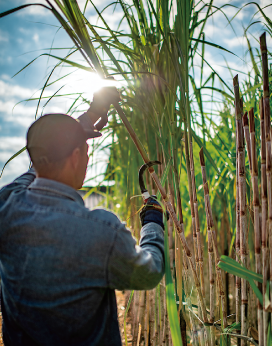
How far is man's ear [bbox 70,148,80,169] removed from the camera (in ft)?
2.12

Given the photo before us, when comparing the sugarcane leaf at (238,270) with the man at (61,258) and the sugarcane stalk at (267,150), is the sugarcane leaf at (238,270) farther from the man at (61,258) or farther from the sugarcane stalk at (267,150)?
the man at (61,258)

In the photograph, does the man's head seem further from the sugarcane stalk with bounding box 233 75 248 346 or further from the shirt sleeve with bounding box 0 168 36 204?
the sugarcane stalk with bounding box 233 75 248 346

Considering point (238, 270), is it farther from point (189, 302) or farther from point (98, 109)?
point (98, 109)

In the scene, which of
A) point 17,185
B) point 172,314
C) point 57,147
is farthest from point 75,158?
point 172,314

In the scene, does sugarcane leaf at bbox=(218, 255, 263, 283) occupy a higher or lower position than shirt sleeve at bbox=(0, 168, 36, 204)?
lower

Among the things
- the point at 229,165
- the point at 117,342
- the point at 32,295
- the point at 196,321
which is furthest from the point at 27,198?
the point at 229,165

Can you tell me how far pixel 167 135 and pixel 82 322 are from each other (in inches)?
26.6

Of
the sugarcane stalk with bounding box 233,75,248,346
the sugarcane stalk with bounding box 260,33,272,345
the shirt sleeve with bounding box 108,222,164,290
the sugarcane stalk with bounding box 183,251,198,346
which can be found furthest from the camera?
→ the sugarcane stalk with bounding box 183,251,198,346

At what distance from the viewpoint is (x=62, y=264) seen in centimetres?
56

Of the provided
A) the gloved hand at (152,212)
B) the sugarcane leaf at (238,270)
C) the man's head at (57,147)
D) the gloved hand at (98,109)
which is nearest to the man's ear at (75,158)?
the man's head at (57,147)

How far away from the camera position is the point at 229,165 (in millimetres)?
1151

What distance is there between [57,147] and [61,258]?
24 cm

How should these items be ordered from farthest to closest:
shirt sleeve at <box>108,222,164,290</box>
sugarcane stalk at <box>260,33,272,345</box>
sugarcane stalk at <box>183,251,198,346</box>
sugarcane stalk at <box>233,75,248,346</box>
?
1. sugarcane stalk at <box>183,251,198,346</box>
2. sugarcane stalk at <box>233,75,248,346</box>
3. sugarcane stalk at <box>260,33,272,345</box>
4. shirt sleeve at <box>108,222,164,290</box>

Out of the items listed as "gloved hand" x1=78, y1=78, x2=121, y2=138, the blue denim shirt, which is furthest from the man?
"gloved hand" x1=78, y1=78, x2=121, y2=138
